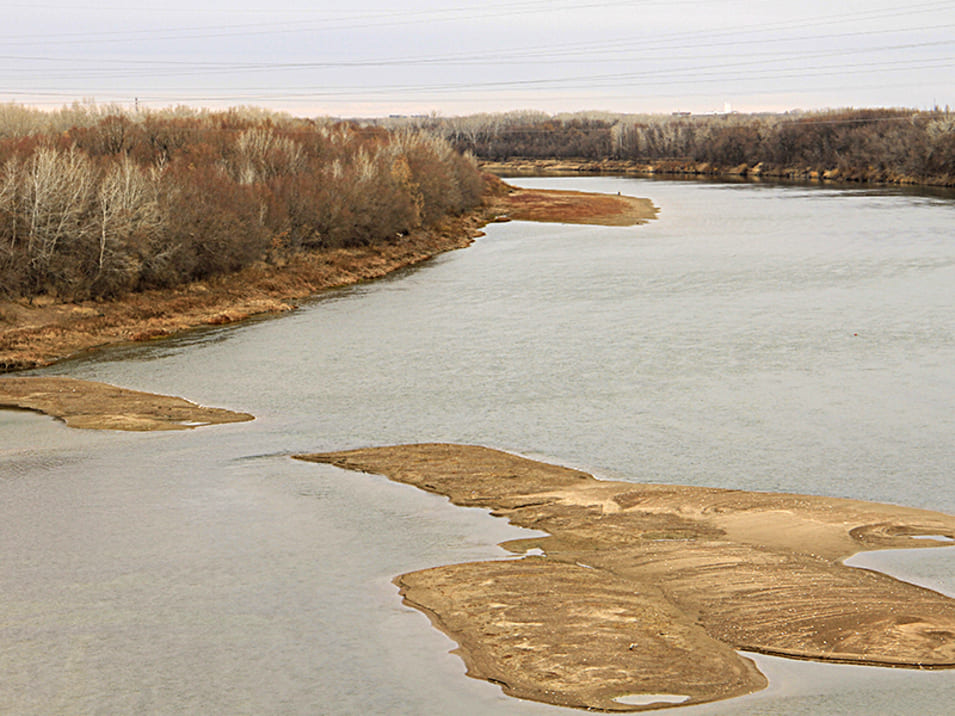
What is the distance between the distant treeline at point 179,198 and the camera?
39.5m

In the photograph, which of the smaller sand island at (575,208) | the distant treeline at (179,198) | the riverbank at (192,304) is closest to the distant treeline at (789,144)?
the smaller sand island at (575,208)

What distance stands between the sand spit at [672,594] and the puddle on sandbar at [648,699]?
25 mm

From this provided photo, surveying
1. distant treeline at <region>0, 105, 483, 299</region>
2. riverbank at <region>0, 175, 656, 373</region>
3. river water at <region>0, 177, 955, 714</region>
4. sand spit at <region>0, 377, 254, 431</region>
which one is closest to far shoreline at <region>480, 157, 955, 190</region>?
distant treeline at <region>0, 105, 483, 299</region>

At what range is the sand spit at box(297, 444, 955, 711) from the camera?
12266 mm

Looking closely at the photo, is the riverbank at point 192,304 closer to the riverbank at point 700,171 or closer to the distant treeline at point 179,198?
the distant treeline at point 179,198

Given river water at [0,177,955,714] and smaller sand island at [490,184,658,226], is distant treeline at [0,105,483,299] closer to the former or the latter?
river water at [0,177,955,714]

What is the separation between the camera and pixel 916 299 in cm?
3922

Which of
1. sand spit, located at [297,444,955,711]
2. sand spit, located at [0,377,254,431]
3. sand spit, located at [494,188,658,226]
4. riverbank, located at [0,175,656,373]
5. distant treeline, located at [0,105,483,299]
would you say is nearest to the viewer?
sand spit, located at [297,444,955,711]

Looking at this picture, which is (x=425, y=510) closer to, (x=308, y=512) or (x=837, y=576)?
(x=308, y=512)

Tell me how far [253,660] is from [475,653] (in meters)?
2.70

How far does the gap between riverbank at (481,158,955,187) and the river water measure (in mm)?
68333

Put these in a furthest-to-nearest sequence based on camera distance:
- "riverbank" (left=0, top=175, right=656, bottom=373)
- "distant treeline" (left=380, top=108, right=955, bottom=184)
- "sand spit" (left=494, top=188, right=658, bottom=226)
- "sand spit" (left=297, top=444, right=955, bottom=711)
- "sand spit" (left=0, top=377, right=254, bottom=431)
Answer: "distant treeline" (left=380, top=108, right=955, bottom=184), "sand spit" (left=494, top=188, right=658, bottom=226), "riverbank" (left=0, top=175, right=656, bottom=373), "sand spit" (left=0, top=377, right=254, bottom=431), "sand spit" (left=297, top=444, right=955, bottom=711)

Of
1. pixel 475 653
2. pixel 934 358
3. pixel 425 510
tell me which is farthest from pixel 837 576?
pixel 934 358

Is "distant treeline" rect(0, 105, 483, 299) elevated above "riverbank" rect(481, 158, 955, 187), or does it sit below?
below
